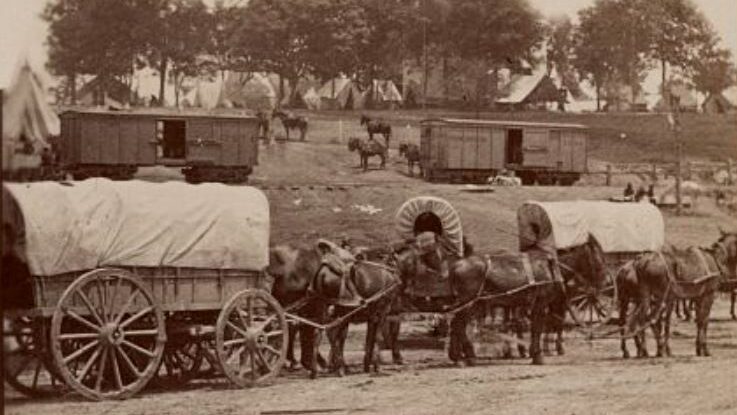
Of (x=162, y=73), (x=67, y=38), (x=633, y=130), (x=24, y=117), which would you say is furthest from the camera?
(x=633, y=130)

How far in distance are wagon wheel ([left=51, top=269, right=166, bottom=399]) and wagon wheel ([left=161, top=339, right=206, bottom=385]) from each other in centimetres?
103

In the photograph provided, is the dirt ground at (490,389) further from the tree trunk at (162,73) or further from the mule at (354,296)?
the tree trunk at (162,73)

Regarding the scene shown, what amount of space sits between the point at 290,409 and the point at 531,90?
45.5 meters

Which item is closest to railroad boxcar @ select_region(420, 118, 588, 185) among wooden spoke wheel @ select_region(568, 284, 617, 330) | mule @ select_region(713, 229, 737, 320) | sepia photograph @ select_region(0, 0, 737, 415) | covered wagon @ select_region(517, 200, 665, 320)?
sepia photograph @ select_region(0, 0, 737, 415)

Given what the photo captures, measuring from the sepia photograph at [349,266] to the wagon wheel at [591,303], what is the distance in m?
0.06

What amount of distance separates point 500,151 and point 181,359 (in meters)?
24.4

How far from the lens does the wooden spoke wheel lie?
17.3m

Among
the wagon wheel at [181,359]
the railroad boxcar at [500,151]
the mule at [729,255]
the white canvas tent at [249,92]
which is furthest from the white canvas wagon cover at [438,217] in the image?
the white canvas tent at [249,92]

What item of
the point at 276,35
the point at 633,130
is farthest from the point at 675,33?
the point at 276,35

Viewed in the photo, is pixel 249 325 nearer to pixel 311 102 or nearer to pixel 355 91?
pixel 355 91

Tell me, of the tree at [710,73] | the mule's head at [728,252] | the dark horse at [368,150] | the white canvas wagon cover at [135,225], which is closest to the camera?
the white canvas wagon cover at [135,225]

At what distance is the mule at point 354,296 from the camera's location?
14.4 m

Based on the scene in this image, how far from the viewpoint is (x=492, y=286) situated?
1591cm

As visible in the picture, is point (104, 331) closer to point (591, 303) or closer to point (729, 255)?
point (591, 303)
